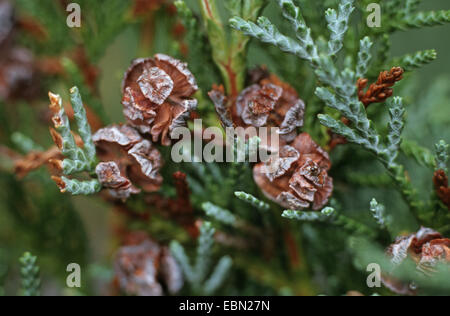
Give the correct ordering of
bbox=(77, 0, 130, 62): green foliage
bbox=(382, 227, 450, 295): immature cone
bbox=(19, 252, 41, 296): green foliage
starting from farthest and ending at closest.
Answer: bbox=(77, 0, 130, 62): green foliage, bbox=(19, 252, 41, 296): green foliage, bbox=(382, 227, 450, 295): immature cone

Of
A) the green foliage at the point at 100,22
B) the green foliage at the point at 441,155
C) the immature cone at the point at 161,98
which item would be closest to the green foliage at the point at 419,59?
the green foliage at the point at 441,155

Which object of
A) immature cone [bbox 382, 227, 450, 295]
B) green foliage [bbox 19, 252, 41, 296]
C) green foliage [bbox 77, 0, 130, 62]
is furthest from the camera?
green foliage [bbox 77, 0, 130, 62]

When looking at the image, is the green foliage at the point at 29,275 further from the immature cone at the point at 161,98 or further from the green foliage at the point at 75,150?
the immature cone at the point at 161,98

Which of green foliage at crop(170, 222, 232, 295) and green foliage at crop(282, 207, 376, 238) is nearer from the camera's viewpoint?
green foliage at crop(282, 207, 376, 238)

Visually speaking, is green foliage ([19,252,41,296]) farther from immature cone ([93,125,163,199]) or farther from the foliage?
immature cone ([93,125,163,199])

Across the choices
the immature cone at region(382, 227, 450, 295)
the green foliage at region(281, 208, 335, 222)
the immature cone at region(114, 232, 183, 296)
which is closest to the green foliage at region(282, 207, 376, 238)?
the green foliage at region(281, 208, 335, 222)

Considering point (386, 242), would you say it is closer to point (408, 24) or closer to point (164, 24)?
point (408, 24)

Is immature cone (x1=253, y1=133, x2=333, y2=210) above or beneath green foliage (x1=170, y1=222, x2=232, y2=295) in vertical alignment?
above
